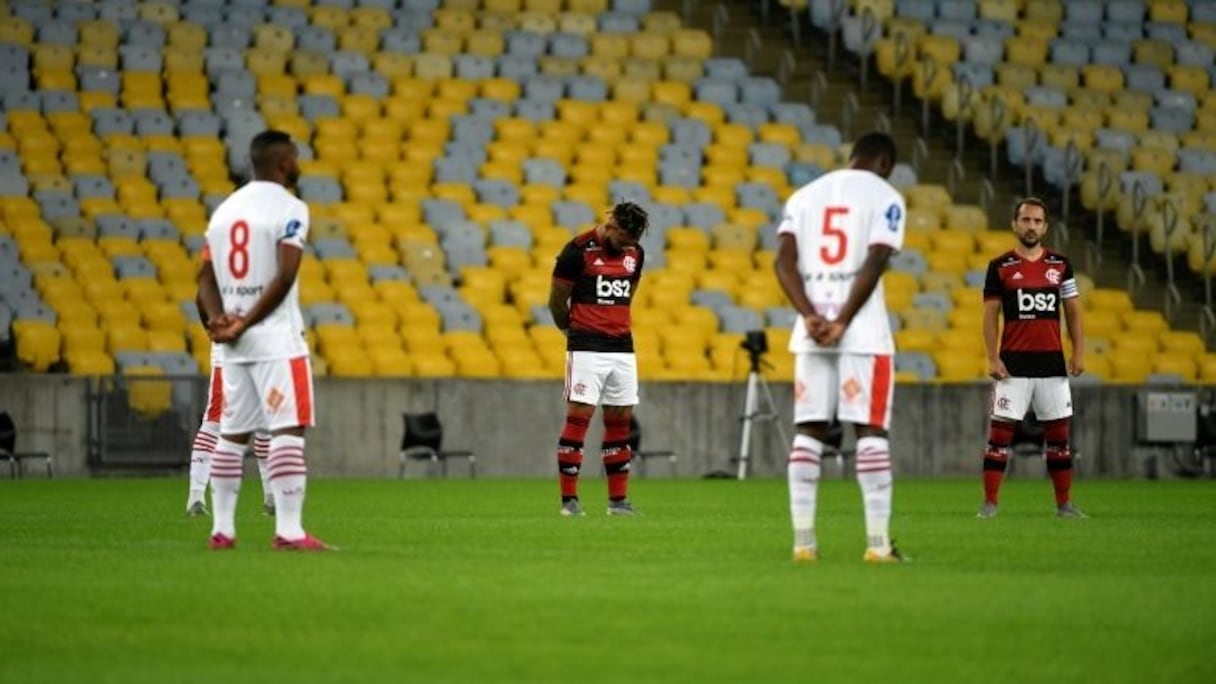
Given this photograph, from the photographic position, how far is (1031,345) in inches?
722

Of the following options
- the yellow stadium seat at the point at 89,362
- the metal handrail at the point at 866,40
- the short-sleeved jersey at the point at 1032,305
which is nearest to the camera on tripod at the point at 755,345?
the yellow stadium seat at the point at 89,362

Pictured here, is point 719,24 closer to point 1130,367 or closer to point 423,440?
point 1130,367

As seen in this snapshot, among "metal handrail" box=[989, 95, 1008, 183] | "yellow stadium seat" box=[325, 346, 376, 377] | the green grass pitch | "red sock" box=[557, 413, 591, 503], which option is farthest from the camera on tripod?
the green grass pitch

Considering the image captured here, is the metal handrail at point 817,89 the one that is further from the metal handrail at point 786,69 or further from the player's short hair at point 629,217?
the player's short hair at point 629,217

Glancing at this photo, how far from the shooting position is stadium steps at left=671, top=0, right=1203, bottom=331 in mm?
33812

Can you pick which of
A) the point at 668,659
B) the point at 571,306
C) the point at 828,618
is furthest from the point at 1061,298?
the point at 668,659

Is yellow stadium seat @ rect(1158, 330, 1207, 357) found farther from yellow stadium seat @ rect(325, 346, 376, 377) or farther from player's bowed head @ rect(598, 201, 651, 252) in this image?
player's bowed head @ rect(598, 201, 651, 252)

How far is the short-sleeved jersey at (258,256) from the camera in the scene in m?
13.0

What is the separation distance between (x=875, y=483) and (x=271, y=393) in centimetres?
331

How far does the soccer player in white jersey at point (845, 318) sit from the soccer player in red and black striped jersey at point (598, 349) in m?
5.66

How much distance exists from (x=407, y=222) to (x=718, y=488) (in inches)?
332

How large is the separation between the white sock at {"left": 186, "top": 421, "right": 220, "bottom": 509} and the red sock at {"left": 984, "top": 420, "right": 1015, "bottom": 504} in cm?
589

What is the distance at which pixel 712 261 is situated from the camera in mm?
32094

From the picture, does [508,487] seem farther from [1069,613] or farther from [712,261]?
[1069,613]
